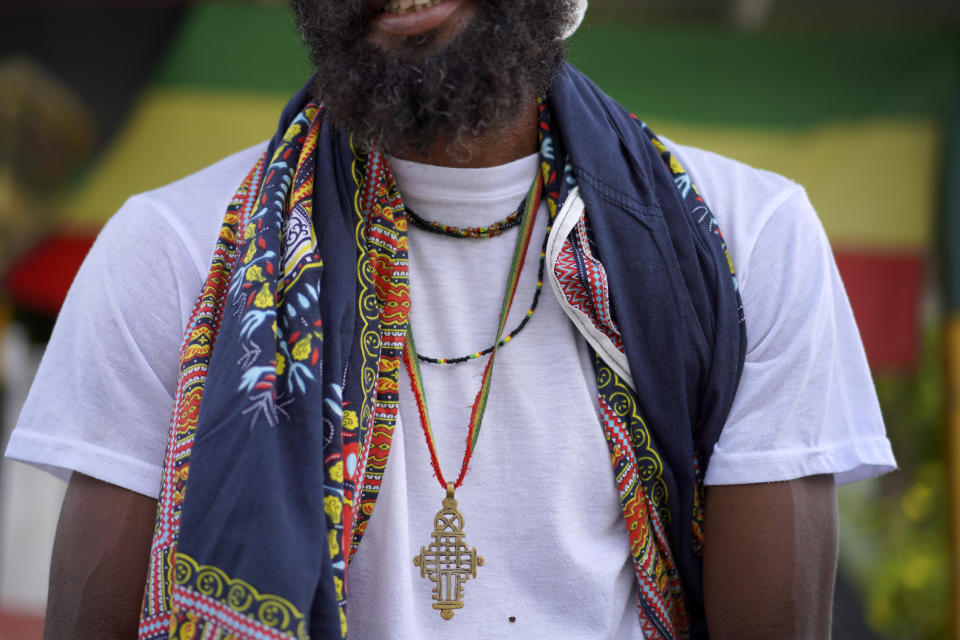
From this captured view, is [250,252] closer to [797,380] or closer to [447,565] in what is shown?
[447,565]

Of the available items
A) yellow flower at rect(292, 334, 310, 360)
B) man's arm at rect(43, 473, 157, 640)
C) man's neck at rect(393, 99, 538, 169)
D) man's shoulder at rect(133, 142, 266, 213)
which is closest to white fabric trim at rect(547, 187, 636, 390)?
man's neck at rect(393, 99, 538, 169)

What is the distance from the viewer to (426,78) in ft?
5.67

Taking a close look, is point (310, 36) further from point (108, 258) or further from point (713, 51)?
point (713, 51)

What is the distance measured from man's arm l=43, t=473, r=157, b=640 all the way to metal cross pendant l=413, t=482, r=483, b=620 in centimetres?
43

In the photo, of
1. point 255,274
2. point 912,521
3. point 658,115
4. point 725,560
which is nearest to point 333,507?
point 255,274

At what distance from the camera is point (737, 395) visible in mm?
1736

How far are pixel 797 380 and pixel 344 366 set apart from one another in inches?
28.3

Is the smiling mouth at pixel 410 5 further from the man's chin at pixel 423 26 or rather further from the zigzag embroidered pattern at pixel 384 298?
the zigzag embroidered pattern at pixel 384 298

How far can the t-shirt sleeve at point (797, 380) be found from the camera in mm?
1687

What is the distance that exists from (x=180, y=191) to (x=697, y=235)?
0.89 metres

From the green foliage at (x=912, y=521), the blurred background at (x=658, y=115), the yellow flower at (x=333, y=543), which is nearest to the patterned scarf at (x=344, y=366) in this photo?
the yellow flower at (x=333, y=543)

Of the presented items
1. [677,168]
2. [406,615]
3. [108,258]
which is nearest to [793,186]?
[677,168]

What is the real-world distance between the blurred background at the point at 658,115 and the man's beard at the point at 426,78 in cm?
292

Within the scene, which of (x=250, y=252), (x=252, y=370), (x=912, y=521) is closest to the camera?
(x=252, y=370)
